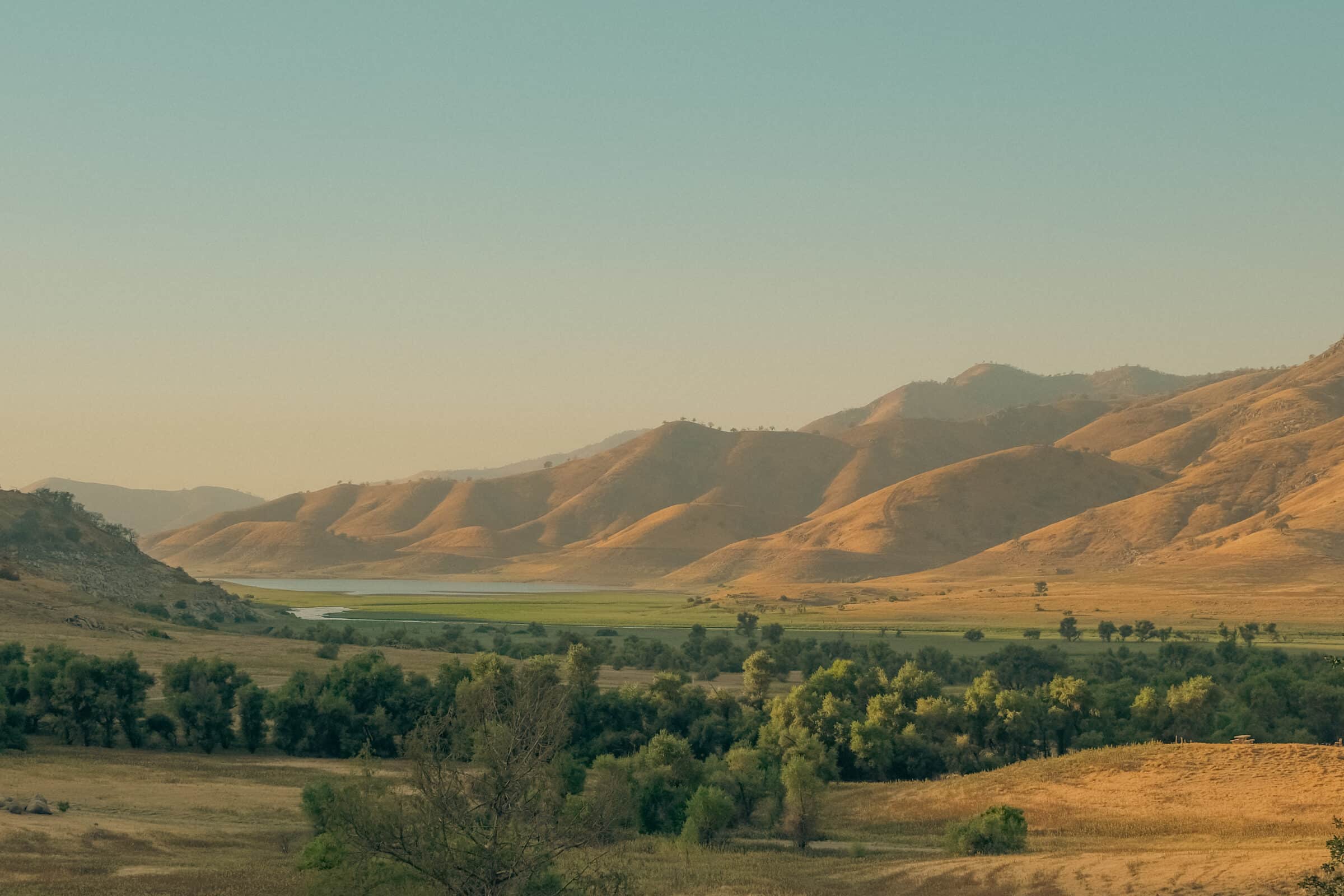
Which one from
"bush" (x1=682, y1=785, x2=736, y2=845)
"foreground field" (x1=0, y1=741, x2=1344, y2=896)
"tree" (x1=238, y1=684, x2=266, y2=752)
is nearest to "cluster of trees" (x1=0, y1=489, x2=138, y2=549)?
"tree" (x1=238, y1=684, x2=266, y2=752)

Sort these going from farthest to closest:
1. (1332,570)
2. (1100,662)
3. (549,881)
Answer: (1332,570) < (1100,662) < (549,881)

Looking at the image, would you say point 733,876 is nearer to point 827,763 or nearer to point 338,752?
point 827,763

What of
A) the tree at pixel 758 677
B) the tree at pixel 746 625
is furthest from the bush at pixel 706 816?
the tree at pixel 746 625

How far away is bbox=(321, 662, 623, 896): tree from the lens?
2767 cm

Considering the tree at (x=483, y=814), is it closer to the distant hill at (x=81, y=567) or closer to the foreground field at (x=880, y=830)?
the foreground field at (x=880, y=830)

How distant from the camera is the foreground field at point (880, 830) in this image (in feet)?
129

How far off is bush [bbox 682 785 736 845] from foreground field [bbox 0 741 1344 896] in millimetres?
1271

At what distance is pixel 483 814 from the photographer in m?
29.9

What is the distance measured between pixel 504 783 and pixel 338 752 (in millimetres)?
40704

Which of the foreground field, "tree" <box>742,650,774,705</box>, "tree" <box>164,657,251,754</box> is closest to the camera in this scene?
the foreground field

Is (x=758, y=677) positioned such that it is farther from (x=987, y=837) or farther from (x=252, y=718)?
(x=987, y=837)

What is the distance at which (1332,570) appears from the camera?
172 metres

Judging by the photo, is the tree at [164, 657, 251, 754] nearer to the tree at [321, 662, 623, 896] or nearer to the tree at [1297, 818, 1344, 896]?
the tree at [321, 662, 623, 896]

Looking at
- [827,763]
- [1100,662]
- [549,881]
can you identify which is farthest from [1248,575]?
[549,881]
